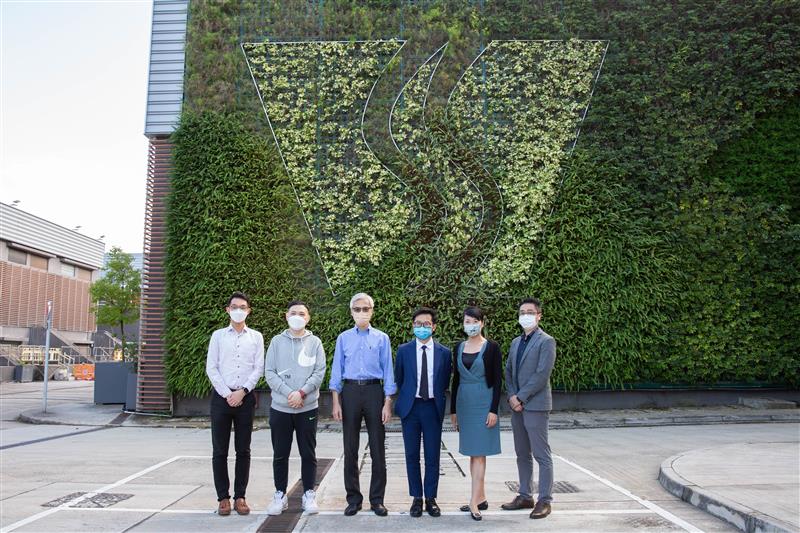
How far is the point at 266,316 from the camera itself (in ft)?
48.5

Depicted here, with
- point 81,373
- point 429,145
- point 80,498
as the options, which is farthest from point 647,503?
point 81,373

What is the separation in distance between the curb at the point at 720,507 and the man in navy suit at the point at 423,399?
2.48 metres

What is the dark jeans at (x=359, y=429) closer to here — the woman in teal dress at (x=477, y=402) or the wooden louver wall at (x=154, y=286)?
the woman in teal dress at (x=477, y=402)

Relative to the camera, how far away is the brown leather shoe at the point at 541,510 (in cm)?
574

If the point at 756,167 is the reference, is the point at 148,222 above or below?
below

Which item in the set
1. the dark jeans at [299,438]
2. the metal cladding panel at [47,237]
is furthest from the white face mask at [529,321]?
the metal cladding panel at [47,237]

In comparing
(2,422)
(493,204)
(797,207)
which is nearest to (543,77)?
(493,204)

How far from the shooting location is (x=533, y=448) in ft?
19.8

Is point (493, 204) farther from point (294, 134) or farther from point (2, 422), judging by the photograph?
point (2, 422)

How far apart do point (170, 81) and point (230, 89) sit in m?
1.56

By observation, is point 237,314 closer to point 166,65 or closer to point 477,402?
point 477,402

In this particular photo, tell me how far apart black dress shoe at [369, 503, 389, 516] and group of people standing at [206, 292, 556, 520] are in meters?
0.01

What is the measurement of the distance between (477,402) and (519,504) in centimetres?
105

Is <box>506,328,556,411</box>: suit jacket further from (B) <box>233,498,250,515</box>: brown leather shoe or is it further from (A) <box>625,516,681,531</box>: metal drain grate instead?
(B) <box>233,498,250,515</box>: brown leather shoe
